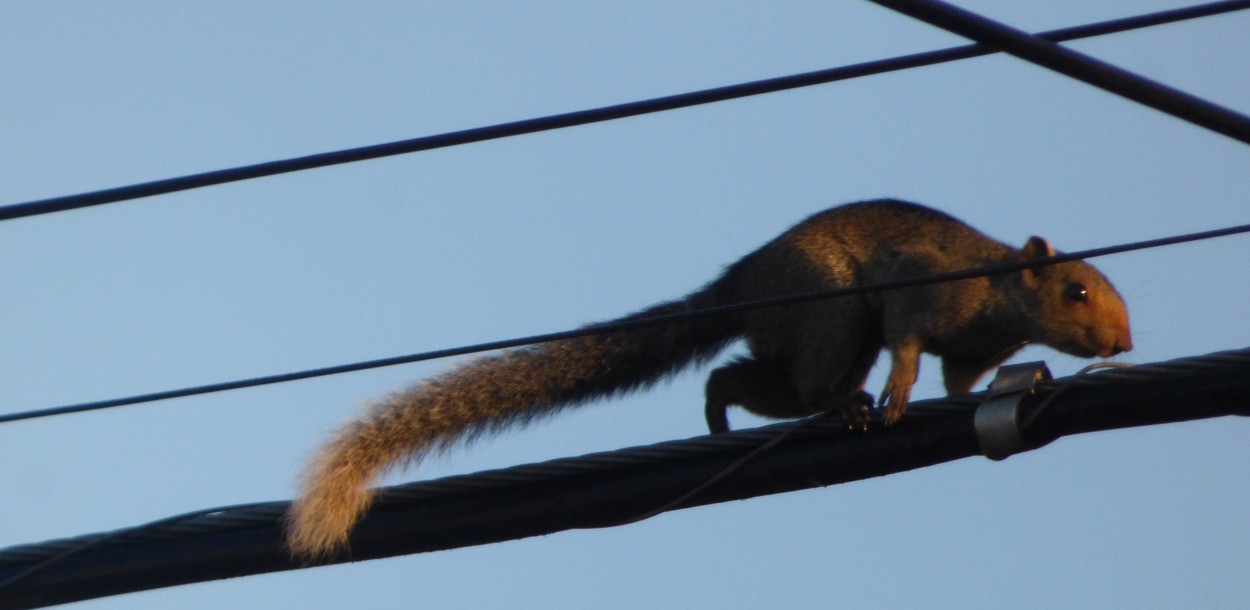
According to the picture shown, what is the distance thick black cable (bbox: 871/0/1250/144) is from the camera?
352 cm

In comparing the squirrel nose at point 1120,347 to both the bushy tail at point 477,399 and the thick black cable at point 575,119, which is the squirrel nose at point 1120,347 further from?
the thick black cable at point 575,119

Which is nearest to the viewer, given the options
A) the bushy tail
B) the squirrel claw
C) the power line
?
the power line

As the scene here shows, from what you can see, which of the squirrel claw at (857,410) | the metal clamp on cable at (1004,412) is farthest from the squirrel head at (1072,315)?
the metal clamp on cable at (1004,412)

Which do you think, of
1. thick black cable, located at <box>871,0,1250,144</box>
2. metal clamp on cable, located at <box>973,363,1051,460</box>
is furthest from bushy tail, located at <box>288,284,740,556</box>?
thick black cable, located at <box>871,0,1250,144</box>

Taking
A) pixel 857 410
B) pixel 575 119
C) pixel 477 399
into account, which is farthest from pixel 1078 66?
pixel 477 399

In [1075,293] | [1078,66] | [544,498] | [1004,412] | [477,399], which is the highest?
[1078,66]

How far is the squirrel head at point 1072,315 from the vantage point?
784 centimetres

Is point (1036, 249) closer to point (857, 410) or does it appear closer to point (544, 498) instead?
point (857, 410)

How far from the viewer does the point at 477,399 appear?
669 cm

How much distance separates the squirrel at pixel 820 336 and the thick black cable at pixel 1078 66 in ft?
10.2

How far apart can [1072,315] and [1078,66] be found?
4.46 metres

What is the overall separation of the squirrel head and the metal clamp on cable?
2.80 meters

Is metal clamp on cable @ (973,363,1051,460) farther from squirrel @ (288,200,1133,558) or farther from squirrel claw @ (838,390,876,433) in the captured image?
squirrel @ (288,200,1133,558)

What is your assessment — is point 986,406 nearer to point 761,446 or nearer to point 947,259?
point 761,446
